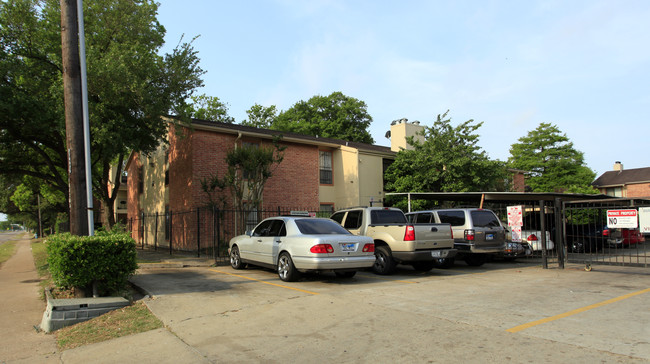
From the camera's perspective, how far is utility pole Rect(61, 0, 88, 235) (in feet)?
27.7

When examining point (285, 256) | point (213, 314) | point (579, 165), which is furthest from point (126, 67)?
point (579, 165)

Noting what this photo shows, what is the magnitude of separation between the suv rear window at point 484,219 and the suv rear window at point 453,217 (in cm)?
34

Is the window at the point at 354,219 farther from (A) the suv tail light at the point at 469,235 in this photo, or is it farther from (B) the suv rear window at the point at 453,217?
(A) the suv tail light at the point at 469,235

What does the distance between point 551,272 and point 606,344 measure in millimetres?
7449

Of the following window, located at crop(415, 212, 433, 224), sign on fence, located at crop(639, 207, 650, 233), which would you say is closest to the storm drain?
window, located at crop(415, 212, 433, 224)

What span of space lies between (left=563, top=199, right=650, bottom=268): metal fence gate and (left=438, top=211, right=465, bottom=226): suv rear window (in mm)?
2831

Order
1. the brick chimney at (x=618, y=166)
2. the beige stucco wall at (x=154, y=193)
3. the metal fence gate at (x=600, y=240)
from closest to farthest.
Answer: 1. the metal fence gate at (x=600, y=240)
2. the beige stucco wall at (x=154, y=193)
3. the brick chimney at (x=618, y=166)

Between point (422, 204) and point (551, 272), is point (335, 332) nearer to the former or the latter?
point (551, 272)

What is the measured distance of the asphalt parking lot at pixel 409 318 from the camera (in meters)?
4.64

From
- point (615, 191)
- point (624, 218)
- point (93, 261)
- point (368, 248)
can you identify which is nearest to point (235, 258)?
point (368, 248)

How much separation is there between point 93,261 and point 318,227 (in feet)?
15.9

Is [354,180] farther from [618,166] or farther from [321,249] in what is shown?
[618,166]

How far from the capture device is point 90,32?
57.5ft

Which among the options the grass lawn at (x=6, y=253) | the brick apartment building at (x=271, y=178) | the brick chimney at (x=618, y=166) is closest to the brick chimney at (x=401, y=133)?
the brick apartment building at (x=271, y=178)
